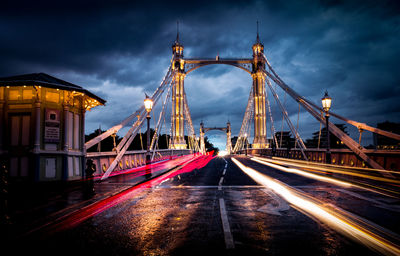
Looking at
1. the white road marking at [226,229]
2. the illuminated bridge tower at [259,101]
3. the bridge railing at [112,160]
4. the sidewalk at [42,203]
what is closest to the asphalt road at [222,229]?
the white road marking at [226,229]

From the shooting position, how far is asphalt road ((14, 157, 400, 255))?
157 inches

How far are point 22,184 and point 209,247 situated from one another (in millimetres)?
10312

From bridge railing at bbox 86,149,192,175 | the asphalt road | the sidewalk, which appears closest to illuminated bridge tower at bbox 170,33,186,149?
bridge railing at bbox 86,149,192,175

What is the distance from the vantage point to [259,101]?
157 feet

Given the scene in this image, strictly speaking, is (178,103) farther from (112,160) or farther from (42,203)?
(42,203)

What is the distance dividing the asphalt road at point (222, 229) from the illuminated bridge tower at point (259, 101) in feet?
128

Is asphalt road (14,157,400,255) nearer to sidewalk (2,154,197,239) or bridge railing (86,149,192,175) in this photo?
sidewalk (2,154,197,239)

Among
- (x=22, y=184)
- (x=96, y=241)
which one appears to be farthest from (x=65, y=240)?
(x=22, y=184)

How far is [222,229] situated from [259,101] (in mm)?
44766

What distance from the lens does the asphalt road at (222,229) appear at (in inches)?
157

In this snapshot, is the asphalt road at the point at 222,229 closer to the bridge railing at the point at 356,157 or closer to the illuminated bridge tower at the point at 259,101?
the bridge railing at the point at 356,157

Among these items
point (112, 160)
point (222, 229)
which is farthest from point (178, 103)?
point (222, 229)

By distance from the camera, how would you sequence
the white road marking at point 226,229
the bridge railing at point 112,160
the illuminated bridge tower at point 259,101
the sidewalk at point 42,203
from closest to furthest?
the white road marking at point 226,229
the sidewalk at point 42,203
the bridge railing at point 112,160
the illuminated bridge tower at point 259,101

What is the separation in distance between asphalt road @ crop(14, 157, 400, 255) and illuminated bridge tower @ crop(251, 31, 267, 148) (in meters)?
39.1
